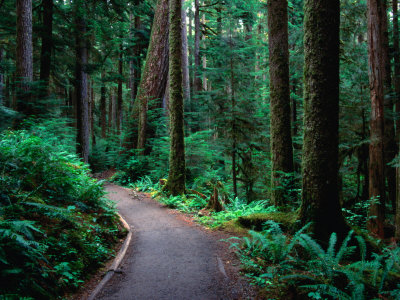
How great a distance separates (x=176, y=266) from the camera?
4.71 meters

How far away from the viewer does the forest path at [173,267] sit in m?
3.82

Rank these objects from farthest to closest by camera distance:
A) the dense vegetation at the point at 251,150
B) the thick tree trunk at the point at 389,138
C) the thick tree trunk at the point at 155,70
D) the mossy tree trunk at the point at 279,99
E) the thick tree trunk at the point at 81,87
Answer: the thick tree trunk at the point at 81,87 < the thick tree trunk at the point at 155,70 < the thick tree trunk at the point at 389,138 < the mossy tree trunk at the point at 279,99 < the dense vegetation at the point at 251,150

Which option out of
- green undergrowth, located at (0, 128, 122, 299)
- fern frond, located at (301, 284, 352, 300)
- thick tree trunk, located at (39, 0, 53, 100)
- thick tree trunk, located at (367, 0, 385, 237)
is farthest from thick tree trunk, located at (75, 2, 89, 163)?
fern frond, located at (301, 284, 352, 300)

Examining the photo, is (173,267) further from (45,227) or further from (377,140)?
(377,140)

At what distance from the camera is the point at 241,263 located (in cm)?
480

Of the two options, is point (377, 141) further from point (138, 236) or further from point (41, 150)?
point (41, 150)

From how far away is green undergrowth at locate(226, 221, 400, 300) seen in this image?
3412 millimetres

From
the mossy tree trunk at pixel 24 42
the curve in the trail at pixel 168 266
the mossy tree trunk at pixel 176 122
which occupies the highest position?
the mossy tree trunk at pixel 24 42

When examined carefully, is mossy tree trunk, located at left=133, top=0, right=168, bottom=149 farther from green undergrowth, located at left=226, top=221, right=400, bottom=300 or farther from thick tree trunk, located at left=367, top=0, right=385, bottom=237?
green undergrowth, located at left=226, top=221, right=400, bottom=300

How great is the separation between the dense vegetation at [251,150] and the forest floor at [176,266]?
45 centimetres

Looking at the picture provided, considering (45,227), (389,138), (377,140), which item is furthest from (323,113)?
(389,138)

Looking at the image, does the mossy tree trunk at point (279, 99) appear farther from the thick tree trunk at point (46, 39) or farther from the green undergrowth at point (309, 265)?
the thick tree trunk at point (46, 39)

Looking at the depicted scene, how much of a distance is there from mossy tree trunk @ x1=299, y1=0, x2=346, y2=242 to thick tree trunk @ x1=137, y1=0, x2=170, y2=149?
11314 mm

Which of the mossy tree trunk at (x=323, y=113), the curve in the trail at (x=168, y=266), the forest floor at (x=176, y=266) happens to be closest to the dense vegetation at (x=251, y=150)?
the mossy tree trunk at (x=323, y=113)
